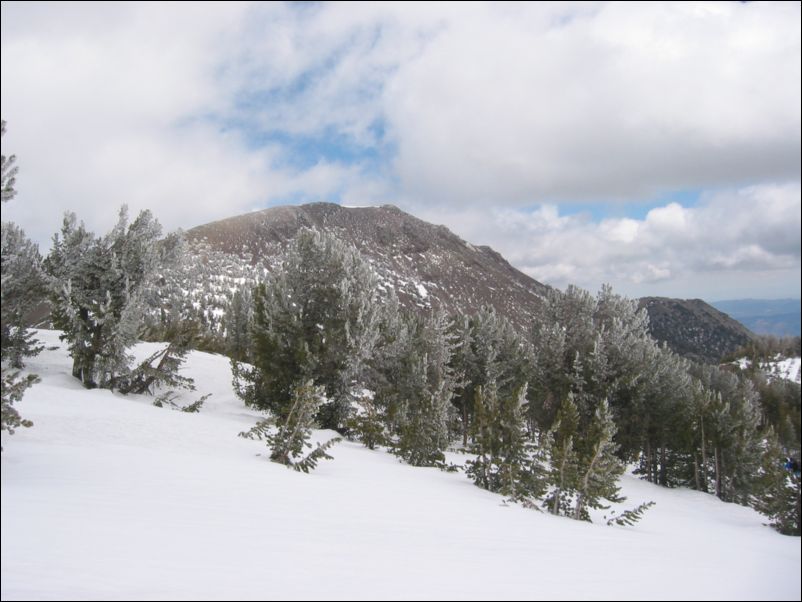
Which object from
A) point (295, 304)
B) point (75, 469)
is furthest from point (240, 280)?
point (75, 469)

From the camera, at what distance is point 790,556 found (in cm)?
907

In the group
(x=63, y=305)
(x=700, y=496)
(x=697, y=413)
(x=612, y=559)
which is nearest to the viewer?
(x=612, y=559)

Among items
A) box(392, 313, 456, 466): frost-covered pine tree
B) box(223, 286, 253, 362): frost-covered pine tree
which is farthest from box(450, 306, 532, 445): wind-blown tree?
box(223, 286, 253, 362): frost-covered pine tree

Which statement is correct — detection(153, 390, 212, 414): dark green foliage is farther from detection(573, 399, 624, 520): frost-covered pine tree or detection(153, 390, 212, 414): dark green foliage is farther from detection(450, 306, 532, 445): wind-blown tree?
detection(450, 306, 532, 445): wind-blown tree

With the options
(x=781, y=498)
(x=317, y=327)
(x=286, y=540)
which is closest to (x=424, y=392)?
(x=317, y=327)

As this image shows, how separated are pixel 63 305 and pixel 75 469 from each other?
11614 millimetres

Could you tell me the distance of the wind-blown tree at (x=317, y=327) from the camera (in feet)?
66.3

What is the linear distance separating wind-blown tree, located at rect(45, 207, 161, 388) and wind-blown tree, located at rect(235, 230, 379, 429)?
4.87m

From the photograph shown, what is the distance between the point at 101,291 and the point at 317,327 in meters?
8.17

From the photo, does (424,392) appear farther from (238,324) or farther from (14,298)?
(238,324)

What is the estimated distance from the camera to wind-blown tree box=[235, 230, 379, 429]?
20.2 metres

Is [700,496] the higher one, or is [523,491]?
[523,491]

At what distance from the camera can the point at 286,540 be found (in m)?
5.98

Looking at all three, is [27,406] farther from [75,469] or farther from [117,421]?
[75,469]
